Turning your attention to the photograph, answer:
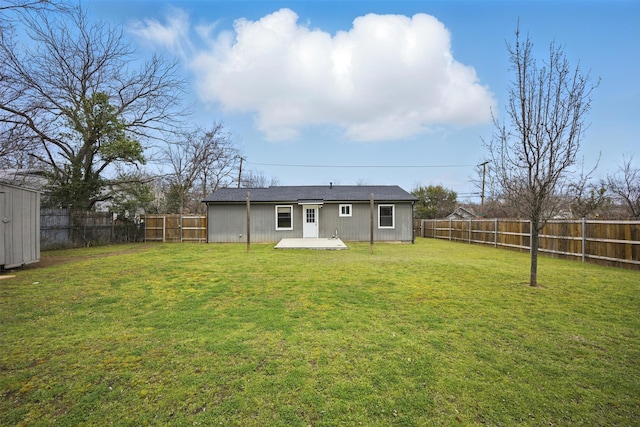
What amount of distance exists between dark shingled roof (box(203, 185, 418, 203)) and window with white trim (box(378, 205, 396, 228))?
0.57 meters

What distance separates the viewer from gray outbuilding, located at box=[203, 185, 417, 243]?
16453mm

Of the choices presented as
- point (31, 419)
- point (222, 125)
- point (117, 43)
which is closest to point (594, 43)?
point (31, 419)

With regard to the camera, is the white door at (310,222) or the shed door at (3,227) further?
the white door at (310,222)

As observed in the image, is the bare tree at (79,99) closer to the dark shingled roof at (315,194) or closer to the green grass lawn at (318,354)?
the dark shingled roof at (315,194)

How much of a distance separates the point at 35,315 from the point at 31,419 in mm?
3017

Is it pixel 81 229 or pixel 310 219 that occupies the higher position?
pixel 310 219

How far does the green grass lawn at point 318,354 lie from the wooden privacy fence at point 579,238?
11.6 feet

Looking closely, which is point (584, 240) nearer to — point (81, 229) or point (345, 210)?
point (345, 210)

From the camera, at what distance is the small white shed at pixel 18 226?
24.1ft

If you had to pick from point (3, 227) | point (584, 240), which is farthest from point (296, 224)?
point (584, 240)

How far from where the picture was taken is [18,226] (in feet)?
25.6

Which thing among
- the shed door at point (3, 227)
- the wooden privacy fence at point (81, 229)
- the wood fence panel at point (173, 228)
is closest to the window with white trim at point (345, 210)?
the wood fence panel at point (173, 228)

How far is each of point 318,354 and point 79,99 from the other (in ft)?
59.3

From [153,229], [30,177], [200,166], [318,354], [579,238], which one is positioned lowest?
[318,354]
